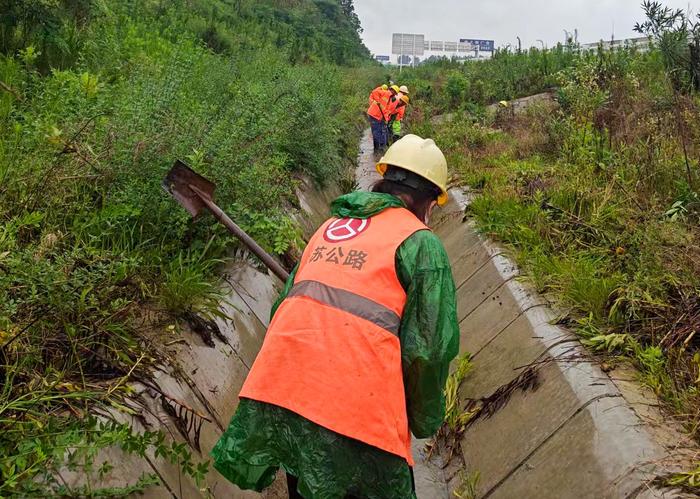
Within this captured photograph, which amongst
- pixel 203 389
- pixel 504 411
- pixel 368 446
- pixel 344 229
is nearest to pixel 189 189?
pixel 203 389

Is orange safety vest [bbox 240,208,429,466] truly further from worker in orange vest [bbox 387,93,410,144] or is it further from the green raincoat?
worker in orange vest [bbox 387,93,410,144]

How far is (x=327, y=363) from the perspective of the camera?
2.13m

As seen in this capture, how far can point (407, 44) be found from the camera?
5816 centimetres

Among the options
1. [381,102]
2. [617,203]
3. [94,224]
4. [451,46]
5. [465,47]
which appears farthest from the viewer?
[451,46]

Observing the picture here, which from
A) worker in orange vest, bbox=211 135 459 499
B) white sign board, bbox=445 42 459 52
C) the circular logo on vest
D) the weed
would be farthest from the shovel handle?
white sign board, bbox=445 42 459 52

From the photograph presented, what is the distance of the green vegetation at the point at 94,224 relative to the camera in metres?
2.43

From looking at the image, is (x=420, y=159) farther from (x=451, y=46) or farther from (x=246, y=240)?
(x=451, y=46)

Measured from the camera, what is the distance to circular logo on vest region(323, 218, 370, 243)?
7.91ft

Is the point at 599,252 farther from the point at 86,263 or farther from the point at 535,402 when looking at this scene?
the point at 86,263

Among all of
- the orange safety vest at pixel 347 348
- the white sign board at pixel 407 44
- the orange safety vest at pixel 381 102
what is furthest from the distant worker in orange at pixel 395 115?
the white sign board at pixel 407 44

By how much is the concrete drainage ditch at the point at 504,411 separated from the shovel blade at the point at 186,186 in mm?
803

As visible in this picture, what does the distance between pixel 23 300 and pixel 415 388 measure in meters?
1.82

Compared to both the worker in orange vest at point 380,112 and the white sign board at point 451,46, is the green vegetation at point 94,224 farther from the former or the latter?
the white sign board at point 451,46

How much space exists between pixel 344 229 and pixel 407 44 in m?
59.3
